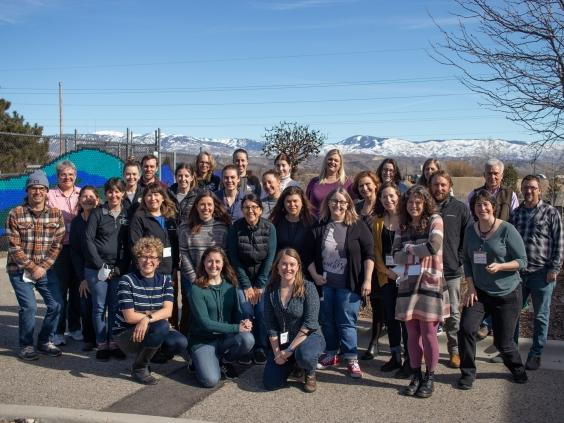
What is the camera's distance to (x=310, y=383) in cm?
511

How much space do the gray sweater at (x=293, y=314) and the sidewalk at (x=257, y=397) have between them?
51 cm

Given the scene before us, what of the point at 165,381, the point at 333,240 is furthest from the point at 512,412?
the point at 165,381

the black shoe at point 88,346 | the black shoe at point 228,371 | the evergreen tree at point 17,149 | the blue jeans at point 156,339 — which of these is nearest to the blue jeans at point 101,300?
the black shoe at point 88,346

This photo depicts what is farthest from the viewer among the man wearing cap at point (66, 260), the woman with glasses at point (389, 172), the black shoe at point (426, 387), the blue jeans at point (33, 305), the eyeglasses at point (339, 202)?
the woman with glasses at point (389, 172)

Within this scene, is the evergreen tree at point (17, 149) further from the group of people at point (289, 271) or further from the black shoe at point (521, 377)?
the black shoe at point (521, 377)

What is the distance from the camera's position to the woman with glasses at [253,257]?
5.86 m

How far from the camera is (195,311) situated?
5508 mm

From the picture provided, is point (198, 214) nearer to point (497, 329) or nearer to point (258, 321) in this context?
point (258, 321)

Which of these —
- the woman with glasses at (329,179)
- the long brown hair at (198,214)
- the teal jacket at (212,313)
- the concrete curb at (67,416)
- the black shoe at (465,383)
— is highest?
the woman with glasses at (329,179)

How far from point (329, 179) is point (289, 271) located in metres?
1.84

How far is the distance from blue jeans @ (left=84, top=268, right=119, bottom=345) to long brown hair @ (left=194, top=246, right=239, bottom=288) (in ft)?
3.17

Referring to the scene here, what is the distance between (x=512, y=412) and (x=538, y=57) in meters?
4.64

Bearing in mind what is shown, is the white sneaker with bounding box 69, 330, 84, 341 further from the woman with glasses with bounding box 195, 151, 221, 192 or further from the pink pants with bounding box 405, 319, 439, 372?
the pink pants with bounding box 405, 319, 439, 372

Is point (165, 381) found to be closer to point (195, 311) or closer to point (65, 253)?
point (195, 311)
